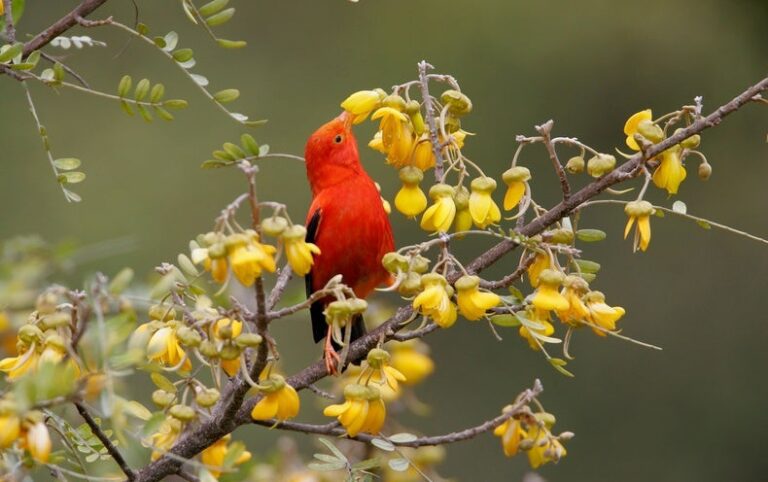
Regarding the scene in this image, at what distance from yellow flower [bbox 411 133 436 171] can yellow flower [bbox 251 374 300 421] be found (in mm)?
568

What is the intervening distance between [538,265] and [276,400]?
1.69 feet

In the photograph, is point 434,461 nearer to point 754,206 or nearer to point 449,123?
point 449,123

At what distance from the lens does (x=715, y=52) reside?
11.2m

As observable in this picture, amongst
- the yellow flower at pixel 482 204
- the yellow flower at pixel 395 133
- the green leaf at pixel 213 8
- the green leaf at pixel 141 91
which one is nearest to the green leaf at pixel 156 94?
the green leaf at pixel 141 91

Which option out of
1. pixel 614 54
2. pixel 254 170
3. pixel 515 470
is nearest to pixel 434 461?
pixel 254 170

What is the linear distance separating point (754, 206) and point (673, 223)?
34.9 inches

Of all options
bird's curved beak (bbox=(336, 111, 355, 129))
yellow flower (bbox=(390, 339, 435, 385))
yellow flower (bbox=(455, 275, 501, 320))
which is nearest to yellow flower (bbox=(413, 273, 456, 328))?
yellow flower (bbox=(455, 275, 501, 320))

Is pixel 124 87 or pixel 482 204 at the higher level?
pixel 124 87

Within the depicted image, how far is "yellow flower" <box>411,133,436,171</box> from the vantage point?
91.4 inches

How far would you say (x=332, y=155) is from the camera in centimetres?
334

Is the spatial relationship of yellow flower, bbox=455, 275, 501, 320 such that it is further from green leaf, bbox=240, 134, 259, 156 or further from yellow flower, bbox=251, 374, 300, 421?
green leaf, bbox=240, 134, 259, 156

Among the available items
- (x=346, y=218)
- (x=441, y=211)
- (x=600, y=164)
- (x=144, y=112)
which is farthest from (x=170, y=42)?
(x=346, y=218)

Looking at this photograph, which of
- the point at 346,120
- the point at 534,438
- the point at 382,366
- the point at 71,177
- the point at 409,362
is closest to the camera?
the point at 382,366

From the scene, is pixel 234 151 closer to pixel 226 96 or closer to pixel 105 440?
pixel 226 96
